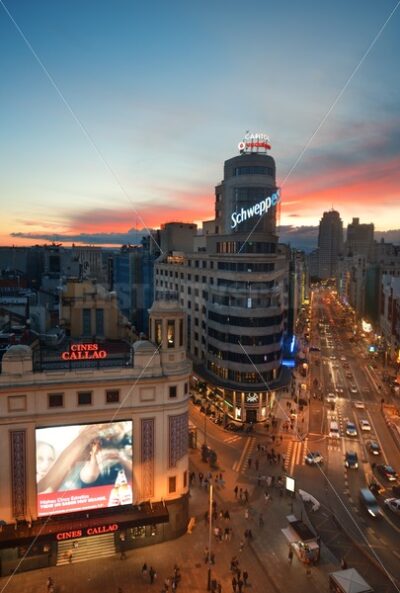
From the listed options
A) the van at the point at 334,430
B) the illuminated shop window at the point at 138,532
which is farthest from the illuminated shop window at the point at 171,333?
the van at the point at 334,430

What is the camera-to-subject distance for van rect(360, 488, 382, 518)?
41.4 m

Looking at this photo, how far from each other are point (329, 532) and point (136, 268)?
309 ft

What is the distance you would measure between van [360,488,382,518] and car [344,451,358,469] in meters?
7.16

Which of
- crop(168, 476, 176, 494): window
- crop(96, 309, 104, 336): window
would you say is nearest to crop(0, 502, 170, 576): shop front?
crop(168, 476, 176, 494): window

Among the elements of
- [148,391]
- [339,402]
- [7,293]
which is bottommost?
[339,402]

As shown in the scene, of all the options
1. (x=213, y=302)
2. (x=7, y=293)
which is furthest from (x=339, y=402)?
A: (x=7, y=293)

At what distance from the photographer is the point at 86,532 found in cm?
3419

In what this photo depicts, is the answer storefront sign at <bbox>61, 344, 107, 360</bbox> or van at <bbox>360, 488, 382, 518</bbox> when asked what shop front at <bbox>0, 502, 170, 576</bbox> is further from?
van at <bbox>360, 488, 382, 518</bbox>

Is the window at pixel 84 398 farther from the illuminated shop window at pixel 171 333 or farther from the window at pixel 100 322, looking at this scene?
the window at pixel 100 322

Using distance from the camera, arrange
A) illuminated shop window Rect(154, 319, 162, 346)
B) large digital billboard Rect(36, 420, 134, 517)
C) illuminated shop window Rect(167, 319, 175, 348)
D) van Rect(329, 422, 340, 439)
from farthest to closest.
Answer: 1. van Rect(329, 422, 340, 439)
2. illuminated shop window Rect(154, 319, 162, 346)
3. illuminated shop window Rect(167, 319, 175, 348)
4. large digital billboard Rect(36, 420, 134, 517)

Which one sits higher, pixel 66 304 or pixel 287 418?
pixel 66 304

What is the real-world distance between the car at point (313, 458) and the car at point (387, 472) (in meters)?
6.42

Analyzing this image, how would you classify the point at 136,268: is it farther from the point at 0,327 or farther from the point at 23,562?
the point at 23,562

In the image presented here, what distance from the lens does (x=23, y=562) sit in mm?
34438
